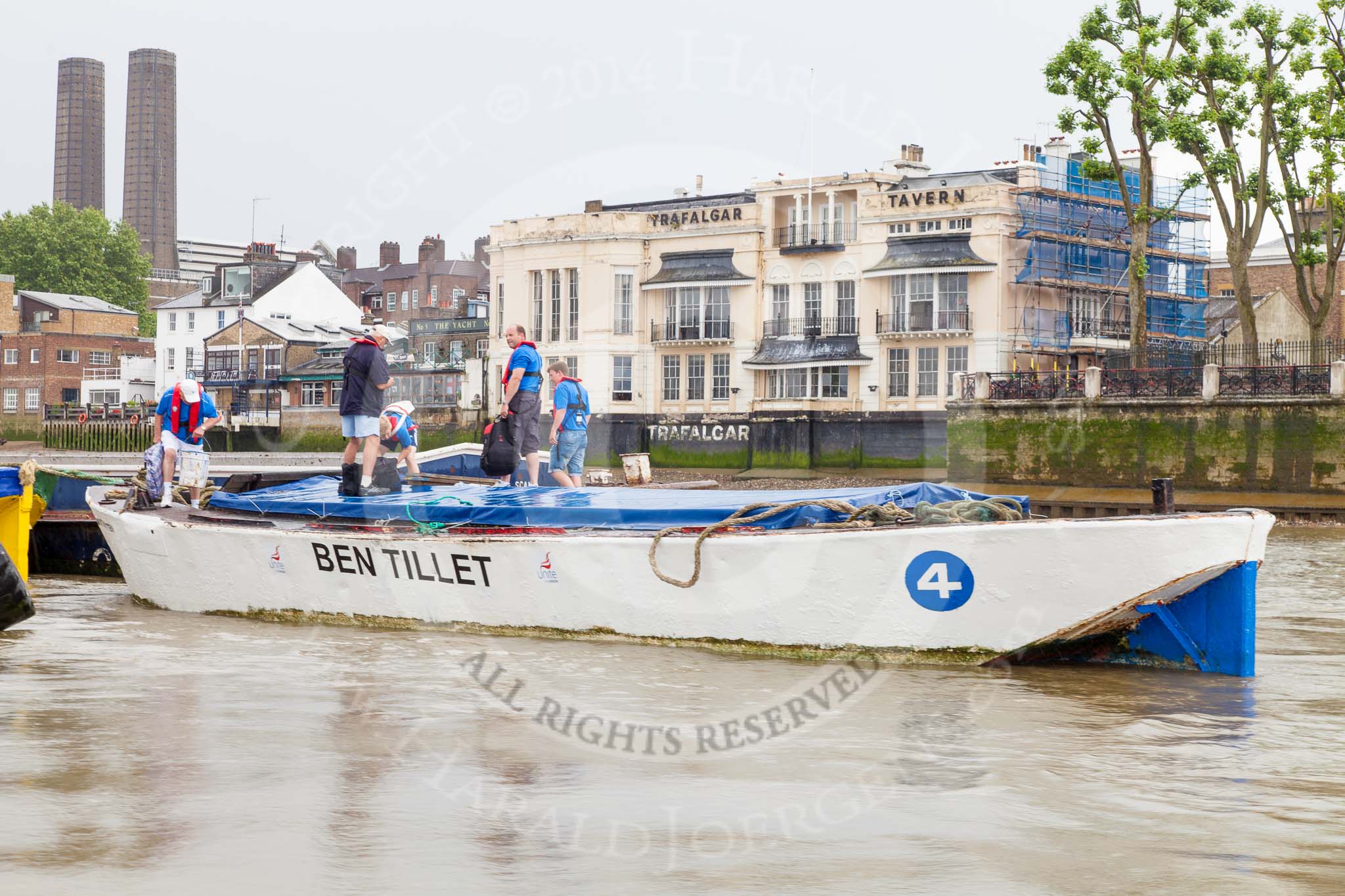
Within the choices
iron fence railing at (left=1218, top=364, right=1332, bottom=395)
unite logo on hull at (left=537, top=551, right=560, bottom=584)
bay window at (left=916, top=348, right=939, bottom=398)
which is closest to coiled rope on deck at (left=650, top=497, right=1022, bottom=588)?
unite logo on hull at (left=537, top=551, right=560, bottom=584)

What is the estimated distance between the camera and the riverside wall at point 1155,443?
30.2 meters

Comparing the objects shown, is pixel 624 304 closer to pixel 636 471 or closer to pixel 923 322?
pixel 923 322

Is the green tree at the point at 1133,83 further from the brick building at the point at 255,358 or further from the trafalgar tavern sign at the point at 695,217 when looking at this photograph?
the brick building at the point at 255,358

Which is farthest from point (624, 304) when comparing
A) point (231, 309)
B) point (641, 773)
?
point (641, 773)

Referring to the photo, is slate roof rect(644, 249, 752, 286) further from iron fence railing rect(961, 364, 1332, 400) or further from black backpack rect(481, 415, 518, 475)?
black backpack rect(481, 415, 518, 475)

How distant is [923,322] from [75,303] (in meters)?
54.4

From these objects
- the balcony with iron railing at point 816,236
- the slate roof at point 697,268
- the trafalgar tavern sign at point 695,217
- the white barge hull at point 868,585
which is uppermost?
the trafalgar tavern sign at point 695,217

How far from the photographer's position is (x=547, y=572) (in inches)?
375

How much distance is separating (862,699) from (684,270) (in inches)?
1694

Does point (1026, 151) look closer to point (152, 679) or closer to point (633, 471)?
point (633, 471)

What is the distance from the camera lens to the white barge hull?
8.03 metres

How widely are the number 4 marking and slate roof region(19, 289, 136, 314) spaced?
259 ft

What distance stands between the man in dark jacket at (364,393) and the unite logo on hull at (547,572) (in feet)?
7.15

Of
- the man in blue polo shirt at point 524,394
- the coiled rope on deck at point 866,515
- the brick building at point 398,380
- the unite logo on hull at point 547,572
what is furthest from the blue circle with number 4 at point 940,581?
the brick building at point 398,380
